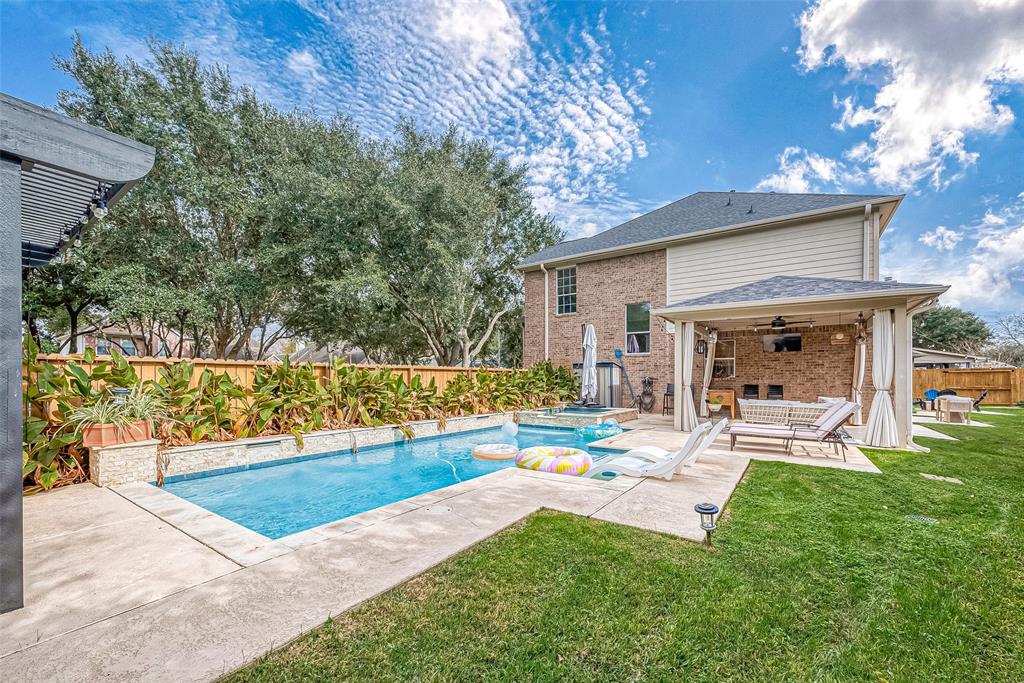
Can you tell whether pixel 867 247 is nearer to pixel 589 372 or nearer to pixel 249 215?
pixel 589 372

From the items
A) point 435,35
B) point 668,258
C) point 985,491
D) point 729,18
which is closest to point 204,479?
point 985,491

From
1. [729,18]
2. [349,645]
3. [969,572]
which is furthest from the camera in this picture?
[729,18]

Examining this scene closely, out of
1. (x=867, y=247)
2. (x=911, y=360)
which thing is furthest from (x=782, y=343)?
(x=911, y=360)

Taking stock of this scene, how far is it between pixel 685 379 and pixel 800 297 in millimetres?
2788

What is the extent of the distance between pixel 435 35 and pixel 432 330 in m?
11.3

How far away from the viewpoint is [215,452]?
609cm

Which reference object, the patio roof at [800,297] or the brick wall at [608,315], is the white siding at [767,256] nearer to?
the brick wall at [608,315]

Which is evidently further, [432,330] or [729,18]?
[432,330]

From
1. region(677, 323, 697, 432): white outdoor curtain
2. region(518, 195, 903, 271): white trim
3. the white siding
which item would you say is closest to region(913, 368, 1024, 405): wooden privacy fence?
the white siding

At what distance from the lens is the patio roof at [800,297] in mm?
7625

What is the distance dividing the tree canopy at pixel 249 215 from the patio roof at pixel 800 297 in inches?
351

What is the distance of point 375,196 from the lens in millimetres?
14984

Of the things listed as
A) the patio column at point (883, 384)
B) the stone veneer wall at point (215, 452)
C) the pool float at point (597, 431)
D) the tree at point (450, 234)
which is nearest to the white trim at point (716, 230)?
the tree at point (450, 234)

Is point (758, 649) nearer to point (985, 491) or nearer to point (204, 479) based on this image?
point (985, 491)
